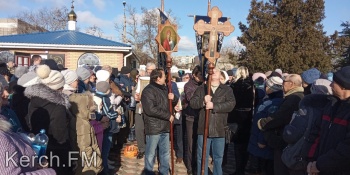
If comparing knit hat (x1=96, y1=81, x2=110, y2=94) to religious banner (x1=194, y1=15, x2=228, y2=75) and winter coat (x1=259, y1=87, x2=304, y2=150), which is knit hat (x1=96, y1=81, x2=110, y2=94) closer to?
religious banner (x1=194, y1=15, x2=228, y2=75)

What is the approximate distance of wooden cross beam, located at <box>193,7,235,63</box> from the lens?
5.21m

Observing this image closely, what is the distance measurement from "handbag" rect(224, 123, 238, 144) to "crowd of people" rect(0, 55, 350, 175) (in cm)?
2

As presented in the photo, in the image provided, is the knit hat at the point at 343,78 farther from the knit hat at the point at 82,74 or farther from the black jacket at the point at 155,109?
the knit hat at the point at 82,74

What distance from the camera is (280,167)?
4348mm

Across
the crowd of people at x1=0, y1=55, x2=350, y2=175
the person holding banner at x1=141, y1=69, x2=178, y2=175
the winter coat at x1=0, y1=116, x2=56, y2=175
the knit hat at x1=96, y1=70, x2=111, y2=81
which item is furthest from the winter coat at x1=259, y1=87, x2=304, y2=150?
the winter coat at x1=0, y1=116, x2=56, y2=175

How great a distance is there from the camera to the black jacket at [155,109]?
206 inches

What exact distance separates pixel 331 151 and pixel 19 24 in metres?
48.9

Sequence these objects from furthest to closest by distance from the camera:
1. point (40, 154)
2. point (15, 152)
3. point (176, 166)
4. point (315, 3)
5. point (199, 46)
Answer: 1. point (315, 3)
2. point (176, 166)
3. point (199, 46)
4. point (40, 154)
5. point (15, 152)

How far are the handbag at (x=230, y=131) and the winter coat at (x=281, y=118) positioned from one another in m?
0.92

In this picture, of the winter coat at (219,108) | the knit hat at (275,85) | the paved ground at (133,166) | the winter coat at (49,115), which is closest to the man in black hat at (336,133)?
the knit hat at (275,85)

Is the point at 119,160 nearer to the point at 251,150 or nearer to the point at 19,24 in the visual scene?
the point at 251,150

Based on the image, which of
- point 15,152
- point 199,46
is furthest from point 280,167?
point 15,152

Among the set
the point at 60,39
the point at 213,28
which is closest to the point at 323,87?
the point at 213,28

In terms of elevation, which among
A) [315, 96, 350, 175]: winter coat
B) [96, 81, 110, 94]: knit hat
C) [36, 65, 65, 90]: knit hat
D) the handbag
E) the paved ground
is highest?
[36, 65, 65, 90]: knit hat
